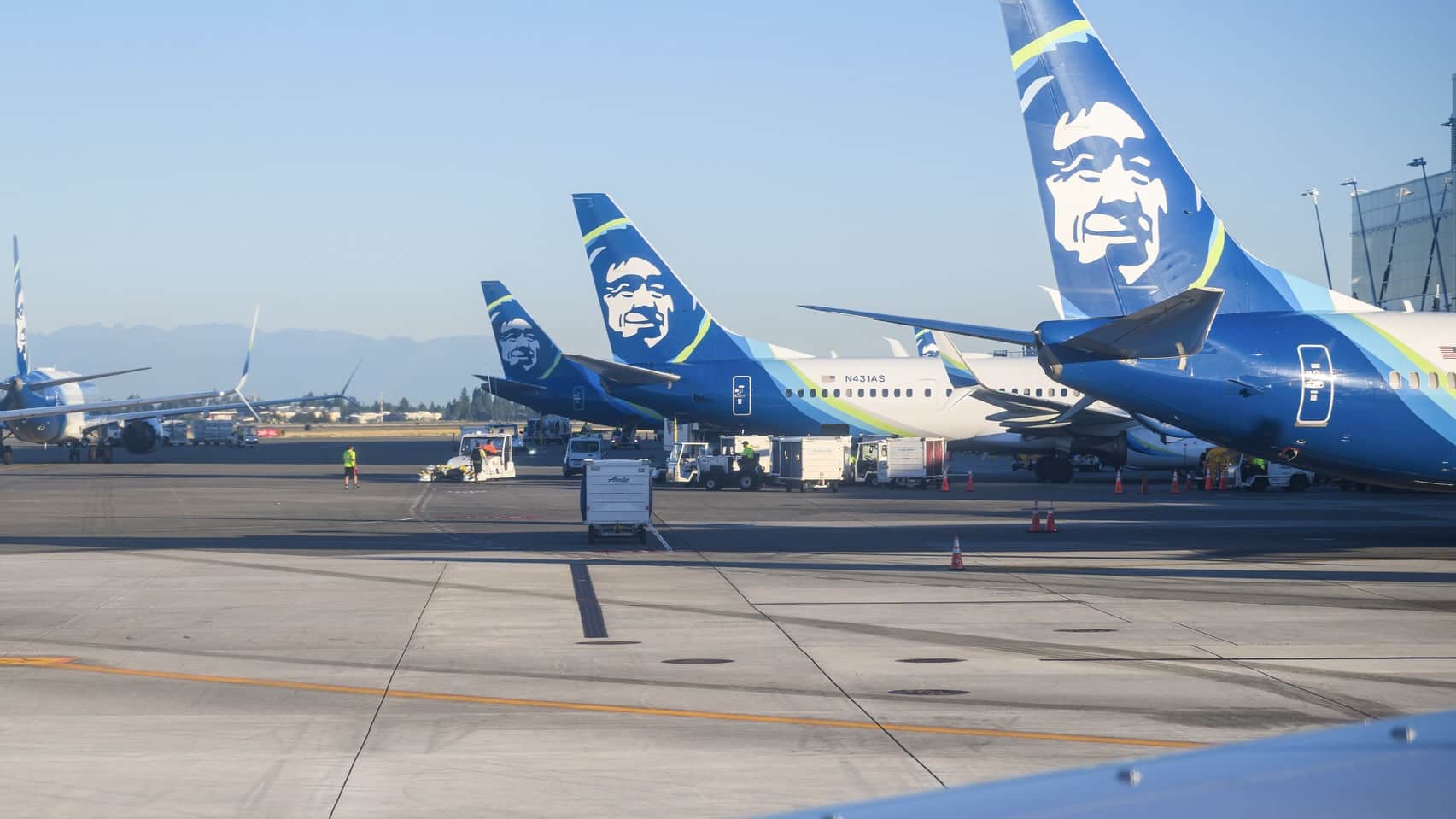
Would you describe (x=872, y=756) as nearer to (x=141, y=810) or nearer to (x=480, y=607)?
(x=141, y=810)

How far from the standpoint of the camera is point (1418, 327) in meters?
26.2

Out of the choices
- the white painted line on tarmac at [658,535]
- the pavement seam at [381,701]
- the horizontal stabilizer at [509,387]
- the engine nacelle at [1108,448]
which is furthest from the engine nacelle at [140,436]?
the pavement seam at [381,701]

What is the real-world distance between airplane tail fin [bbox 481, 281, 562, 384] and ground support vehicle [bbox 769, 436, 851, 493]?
24.7 m

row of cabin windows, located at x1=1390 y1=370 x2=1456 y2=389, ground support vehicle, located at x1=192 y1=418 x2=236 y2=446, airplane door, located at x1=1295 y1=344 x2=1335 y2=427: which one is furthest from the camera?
ground support vehicle, located at x1=192 y1=418 x2=236 y2=446

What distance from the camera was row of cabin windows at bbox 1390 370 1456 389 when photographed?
25.2 m

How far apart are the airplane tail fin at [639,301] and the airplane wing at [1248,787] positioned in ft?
168

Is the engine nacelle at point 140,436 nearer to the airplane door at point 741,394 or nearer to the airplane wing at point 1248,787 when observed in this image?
the airplane door at point 741,394

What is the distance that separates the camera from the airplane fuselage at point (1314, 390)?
24375 millimetres

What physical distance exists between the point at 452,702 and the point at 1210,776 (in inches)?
407

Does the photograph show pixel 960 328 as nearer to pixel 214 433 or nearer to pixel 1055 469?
pixel 1055 469

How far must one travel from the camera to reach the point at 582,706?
1255cm

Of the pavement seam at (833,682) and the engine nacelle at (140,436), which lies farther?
the engine nacelle at (140,436)

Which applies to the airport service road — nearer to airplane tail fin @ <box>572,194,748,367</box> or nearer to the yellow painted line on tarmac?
the yellow painted line on tarmac

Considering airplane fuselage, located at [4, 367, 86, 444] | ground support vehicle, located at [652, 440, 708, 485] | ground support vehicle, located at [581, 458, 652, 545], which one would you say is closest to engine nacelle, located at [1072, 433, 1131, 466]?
ground support vehicle, located at [652, 440, 708, 485]
